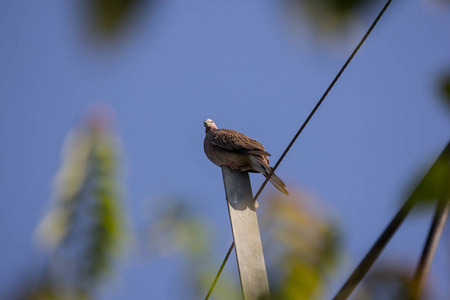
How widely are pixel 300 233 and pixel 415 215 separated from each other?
0.42 m

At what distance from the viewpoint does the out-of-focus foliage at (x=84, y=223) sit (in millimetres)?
1689

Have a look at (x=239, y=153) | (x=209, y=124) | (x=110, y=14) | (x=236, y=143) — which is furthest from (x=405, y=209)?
(x=209, y=124)

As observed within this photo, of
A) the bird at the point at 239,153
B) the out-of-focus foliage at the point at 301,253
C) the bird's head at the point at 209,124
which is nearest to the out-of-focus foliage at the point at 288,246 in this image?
the out-of-focus foliage at the point at 301,253

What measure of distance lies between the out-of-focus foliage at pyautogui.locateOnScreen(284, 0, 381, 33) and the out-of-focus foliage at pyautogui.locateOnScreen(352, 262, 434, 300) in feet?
2.43

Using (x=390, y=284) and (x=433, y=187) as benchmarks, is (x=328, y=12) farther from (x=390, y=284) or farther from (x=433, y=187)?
(x=390, y=284)

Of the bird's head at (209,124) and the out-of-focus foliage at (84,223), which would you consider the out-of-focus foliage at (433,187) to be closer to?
the out-of-focus foliage at (84,223)

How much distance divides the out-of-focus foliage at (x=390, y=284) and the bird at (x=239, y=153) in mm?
4363

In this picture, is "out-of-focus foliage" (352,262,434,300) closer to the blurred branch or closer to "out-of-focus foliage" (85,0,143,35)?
the blurred branch

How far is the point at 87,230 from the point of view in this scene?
5.69 feet

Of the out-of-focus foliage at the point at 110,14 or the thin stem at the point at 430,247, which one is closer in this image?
the out-of-focus foliage at the point at 110,14

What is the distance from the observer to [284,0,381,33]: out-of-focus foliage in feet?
4.95

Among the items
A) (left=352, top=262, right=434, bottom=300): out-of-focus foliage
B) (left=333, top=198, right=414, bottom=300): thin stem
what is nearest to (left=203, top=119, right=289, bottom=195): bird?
(left=333, top=198, right=414, bottom=300): thin stem

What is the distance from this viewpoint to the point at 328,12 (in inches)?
61.3

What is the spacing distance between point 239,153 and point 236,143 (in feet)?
1.01
